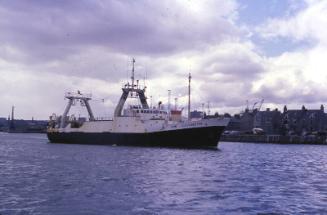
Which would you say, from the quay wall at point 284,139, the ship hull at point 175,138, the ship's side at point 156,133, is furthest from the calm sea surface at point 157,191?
the quay wall at point 284,139

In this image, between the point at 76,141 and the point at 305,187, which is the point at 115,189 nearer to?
the point at 305,187

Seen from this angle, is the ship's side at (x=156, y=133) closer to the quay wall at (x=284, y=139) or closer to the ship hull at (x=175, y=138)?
the ship hull at (x=175, y=138)

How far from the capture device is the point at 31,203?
22500 millimetres

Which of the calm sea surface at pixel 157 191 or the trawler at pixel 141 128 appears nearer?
the calm sea surface at pixel 157 191

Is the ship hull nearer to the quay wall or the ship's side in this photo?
the ship's side

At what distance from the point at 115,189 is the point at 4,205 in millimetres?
7024

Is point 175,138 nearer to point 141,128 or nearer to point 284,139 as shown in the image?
point 141,128

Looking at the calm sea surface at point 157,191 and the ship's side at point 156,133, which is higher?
the ship's side at point 156,133

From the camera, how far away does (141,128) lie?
275 ft

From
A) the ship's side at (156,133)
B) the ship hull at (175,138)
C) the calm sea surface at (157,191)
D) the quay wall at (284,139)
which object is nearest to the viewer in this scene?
the calm sea surface at (157,191)

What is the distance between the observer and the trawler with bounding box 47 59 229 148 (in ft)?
254

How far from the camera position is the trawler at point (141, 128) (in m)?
77.5

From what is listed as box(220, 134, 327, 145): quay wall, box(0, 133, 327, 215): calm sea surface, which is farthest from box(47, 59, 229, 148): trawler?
box(220, 134, 327, 145): quay wall

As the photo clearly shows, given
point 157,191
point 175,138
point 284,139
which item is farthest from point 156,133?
point 284,139
